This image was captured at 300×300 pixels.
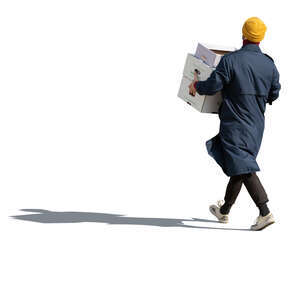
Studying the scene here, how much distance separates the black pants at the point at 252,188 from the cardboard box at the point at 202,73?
68cm

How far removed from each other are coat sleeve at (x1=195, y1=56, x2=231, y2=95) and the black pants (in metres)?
0.92

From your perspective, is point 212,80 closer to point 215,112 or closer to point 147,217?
point 215,112

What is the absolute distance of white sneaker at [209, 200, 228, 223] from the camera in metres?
14.3

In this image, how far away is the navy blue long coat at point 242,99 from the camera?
44.0ft

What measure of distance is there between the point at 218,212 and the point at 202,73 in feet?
4.90

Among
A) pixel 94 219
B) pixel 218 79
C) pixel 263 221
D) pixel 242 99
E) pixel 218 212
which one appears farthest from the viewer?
pixel 218 212

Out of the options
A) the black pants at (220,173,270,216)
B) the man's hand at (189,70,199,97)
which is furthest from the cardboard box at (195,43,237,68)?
the black pants at (220,173,270,216)

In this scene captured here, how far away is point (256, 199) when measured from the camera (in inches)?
543

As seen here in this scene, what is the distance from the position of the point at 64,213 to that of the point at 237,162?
6.15 feet

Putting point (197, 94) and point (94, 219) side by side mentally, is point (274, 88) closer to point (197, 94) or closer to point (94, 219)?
point (197, 94)

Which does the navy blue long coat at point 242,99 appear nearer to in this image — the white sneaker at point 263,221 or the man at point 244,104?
the man at point 244,104

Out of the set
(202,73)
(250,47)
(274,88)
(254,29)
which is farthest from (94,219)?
(254,29)

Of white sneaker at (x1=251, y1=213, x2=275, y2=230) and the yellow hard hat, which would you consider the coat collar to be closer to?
the yellow hard hat

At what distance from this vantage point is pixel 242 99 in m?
13.5
